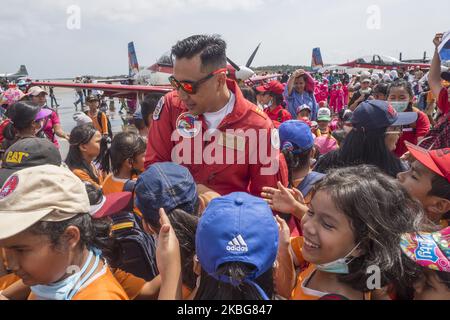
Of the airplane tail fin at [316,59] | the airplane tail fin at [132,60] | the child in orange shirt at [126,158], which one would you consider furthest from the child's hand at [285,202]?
the airplane tail fin at [316,59]

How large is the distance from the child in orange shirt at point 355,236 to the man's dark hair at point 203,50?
103cm

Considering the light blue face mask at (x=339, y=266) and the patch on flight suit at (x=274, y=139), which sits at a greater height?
the patch on flight suit at (x=274, y=139)

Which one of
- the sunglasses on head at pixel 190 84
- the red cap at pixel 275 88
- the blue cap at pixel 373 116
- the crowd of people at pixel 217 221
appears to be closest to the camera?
the crowd of people at pixel 217 221

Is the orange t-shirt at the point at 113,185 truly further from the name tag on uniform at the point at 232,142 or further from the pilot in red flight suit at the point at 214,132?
the name tag on uniform at the point at 232,142

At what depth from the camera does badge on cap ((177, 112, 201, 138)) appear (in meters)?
2.12

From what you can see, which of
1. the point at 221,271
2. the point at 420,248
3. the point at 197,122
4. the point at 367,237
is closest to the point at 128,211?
the point at 197,122

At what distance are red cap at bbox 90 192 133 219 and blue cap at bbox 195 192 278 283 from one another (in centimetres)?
66

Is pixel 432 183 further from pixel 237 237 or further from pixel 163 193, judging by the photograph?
pixel 163 193

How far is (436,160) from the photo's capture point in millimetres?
1765

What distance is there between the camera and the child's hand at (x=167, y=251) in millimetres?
1332

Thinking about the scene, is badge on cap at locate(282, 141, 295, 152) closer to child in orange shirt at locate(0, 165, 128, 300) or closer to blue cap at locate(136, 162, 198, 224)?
blue cap at locate(136, 162, 198, 224)

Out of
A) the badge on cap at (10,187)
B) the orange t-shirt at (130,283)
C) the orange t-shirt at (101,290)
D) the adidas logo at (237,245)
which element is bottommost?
the orange t-shirt at (130,283)
